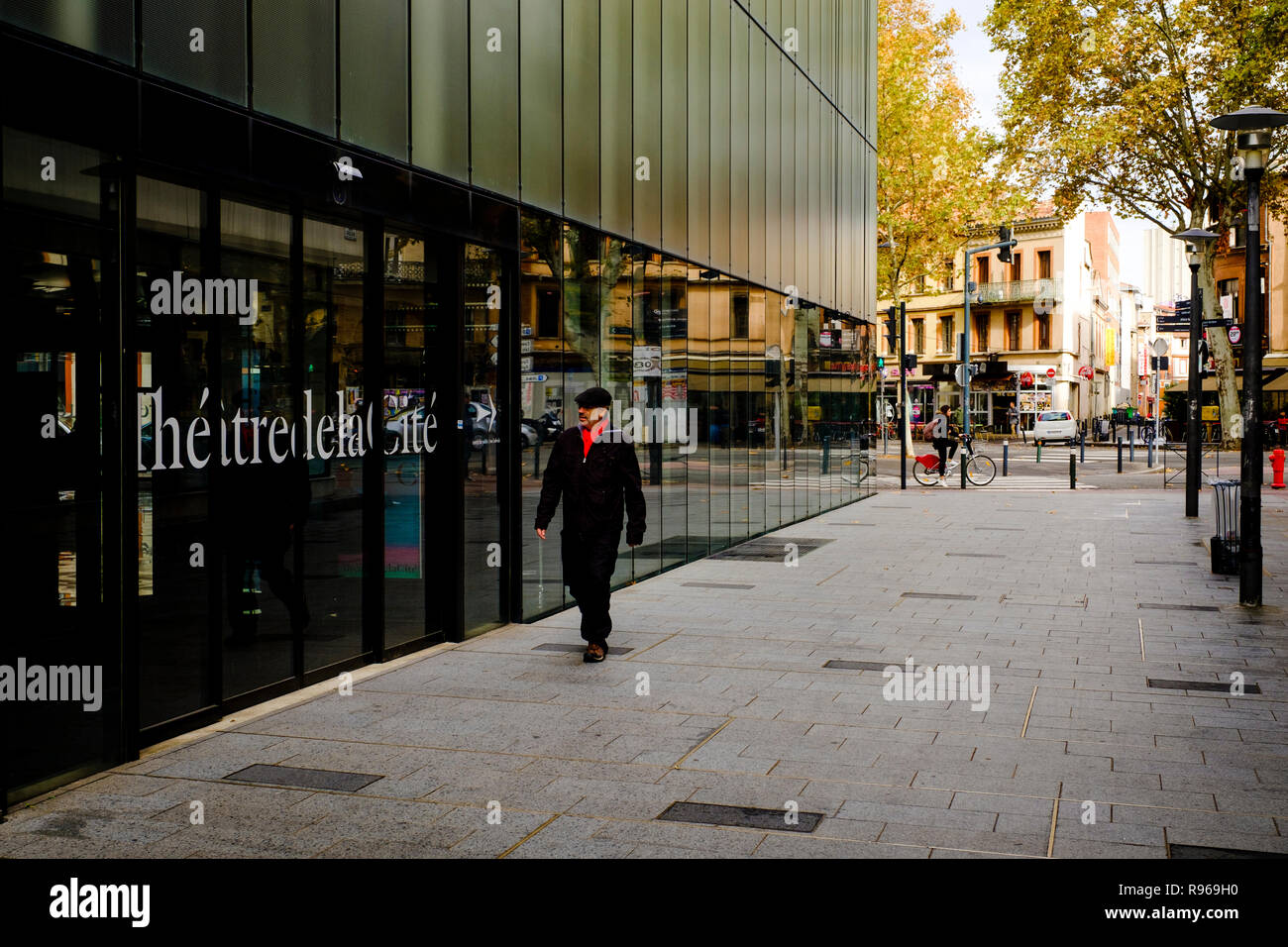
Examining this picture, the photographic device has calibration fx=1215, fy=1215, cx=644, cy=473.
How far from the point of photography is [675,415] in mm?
14586

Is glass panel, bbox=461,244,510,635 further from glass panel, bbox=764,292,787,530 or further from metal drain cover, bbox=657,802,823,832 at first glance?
glass panel, bbox=764,292,787,530

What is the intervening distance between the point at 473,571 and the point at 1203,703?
18.3 feet

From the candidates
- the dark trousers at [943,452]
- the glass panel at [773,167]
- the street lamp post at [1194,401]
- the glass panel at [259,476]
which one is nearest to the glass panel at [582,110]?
the glass panel at [259,476]

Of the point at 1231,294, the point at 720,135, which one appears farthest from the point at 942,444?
the point at 1231,294

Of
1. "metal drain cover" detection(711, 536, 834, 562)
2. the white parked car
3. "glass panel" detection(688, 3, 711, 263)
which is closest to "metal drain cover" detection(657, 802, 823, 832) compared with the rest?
"metal drain cover" detection(711, 536, 834, 562)

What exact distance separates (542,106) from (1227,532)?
9214 millimetres

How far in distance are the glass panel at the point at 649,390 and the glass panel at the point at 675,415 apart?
127 mm

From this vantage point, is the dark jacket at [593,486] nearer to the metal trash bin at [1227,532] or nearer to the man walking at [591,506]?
the man walking at [591,506]

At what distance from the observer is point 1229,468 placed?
34.1 metres

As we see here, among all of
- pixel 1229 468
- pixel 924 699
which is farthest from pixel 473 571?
pixel 1229 468

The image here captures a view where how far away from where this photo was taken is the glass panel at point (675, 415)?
14359 millimetres

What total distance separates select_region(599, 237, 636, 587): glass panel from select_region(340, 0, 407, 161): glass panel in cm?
401
